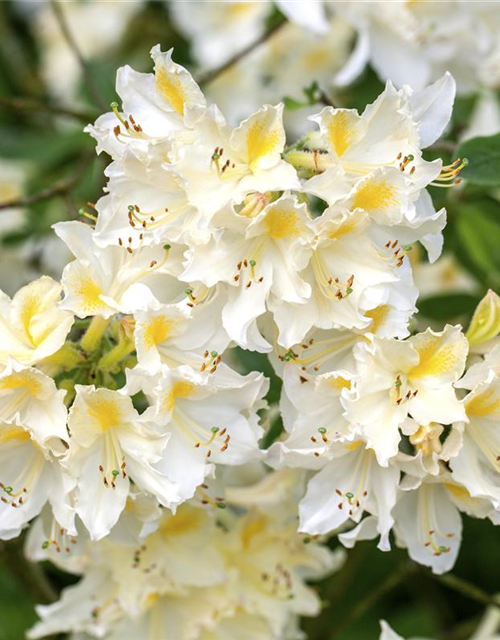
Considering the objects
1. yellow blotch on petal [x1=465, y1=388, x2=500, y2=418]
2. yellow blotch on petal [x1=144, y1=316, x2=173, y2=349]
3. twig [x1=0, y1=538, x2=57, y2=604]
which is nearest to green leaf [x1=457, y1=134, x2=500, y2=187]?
yellow blotch on petal [x1=465, y1=388, x2=500, y2=418]

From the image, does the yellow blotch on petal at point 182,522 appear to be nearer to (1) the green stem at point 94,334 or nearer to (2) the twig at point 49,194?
(1) the green stem at point 94,334

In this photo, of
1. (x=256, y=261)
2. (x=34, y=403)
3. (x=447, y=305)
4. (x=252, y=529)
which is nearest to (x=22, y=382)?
(x=34, y=403)

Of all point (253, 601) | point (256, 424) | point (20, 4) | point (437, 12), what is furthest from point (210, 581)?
point (20, 4)

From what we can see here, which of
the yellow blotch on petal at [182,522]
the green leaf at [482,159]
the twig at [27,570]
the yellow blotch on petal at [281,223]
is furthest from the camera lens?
the twig at [27,570]

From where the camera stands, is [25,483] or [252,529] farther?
[252,529]

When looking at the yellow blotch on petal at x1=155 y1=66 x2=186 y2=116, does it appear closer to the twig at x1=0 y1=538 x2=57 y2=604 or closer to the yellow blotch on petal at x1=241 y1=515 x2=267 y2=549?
the yellow blotch on petal at x1=241 y1=515 x2=267 y2=549

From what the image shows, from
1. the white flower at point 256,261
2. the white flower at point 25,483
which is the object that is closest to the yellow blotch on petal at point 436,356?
the white flower at point 256,261

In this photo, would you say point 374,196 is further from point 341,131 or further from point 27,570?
point 27,570
